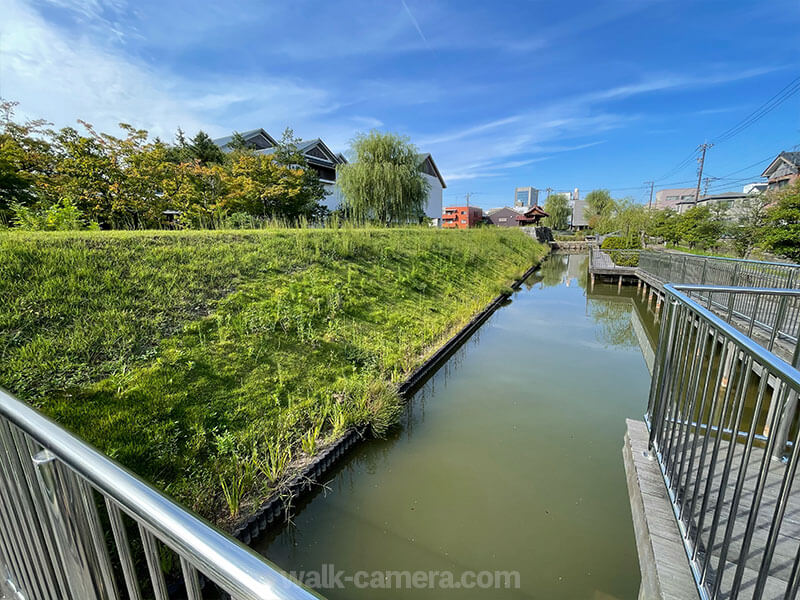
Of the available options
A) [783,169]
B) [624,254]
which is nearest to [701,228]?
[624,254]

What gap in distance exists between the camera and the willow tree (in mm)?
17297

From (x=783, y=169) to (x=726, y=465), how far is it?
143 ft

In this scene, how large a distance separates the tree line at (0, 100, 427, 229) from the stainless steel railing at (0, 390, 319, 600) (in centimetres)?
708

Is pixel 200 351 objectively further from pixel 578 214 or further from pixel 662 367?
pixel 578 214

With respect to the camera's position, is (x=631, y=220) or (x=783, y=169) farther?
(x=783, y=169)

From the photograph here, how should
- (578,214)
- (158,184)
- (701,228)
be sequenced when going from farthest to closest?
(578,214) < (701,228) < (158,184)

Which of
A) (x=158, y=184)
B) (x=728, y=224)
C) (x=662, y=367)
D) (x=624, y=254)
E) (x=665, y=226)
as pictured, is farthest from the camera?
(x=665, y=226)

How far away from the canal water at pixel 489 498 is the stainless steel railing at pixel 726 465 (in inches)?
40.8

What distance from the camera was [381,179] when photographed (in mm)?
17297

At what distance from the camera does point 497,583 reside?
2.43m

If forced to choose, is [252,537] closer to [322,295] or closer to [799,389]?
[799,389]

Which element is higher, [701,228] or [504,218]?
[504,218]

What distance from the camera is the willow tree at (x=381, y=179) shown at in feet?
56.7

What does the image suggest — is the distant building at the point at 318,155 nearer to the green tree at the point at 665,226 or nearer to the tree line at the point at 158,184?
the tree line at the point at 158,184
